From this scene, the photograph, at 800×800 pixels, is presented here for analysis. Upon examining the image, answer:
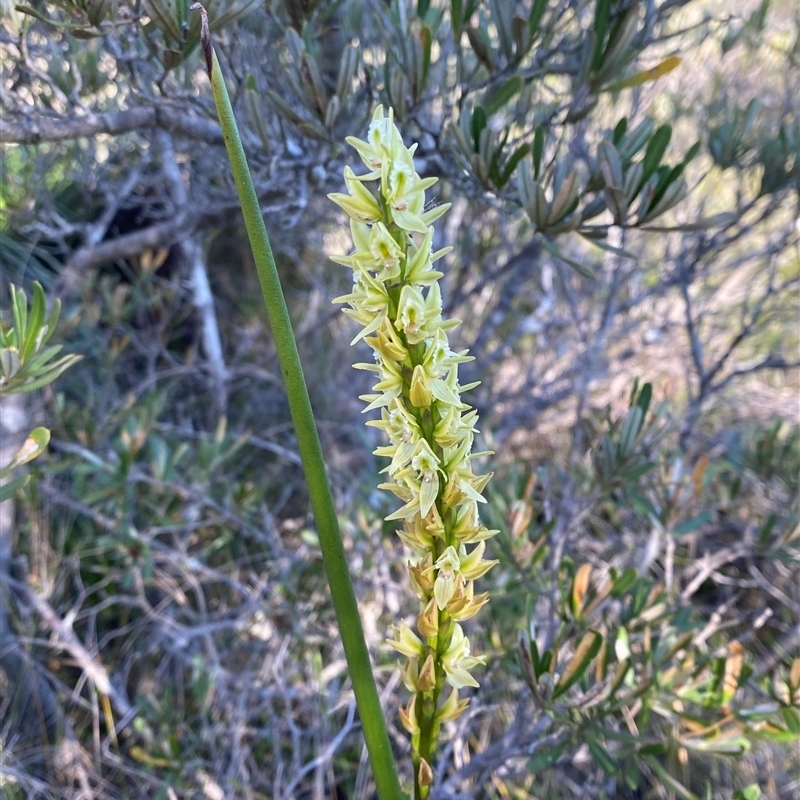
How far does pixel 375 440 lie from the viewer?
1.70 meters

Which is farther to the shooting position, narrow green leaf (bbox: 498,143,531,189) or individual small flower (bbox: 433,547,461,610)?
narrow green leaf (bbox: 498,143,531,189)

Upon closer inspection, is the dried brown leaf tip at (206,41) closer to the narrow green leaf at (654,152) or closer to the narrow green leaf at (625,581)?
the narrow green leaf at (654,152)

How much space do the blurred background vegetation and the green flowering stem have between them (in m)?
0.28

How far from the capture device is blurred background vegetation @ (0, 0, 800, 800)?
89 centimetres

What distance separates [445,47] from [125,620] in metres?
1.65

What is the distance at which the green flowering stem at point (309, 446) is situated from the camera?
1.62 feet

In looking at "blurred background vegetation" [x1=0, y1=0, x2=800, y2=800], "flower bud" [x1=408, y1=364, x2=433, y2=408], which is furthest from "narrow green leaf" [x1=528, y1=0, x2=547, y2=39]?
"flower bud" [x1=408, y1=364, x2=433, y2=408]

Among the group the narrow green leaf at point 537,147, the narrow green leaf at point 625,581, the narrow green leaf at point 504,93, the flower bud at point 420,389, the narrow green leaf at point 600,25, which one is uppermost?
the narrow green leaf at point 600,25

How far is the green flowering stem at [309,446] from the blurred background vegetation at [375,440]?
0.91 ft

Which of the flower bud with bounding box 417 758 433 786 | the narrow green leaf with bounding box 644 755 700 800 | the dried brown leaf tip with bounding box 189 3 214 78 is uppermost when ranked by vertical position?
the dried brown leaf tip with bounding box 189 3 214 78

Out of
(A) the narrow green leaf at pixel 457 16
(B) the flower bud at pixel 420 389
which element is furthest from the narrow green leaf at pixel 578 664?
(A) the narrow green leaf at pixel 457 16

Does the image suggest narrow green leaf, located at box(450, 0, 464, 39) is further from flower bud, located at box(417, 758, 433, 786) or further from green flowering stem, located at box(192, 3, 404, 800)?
flower bud, located at box(417, 758, 433, 786)

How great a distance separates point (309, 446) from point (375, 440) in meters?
1.18

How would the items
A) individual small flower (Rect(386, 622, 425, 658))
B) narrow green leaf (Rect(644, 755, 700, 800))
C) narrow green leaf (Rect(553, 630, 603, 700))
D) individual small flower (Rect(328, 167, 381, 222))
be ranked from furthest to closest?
narrow green leaf (Rect(644, 755, 700, 800)), narrow green leaf (Rect(553, 630, 603, 700)), individual small flower (Rect(386, 622, 425, 658)), individual small flower (Rect(328, 167, 381, 222))
